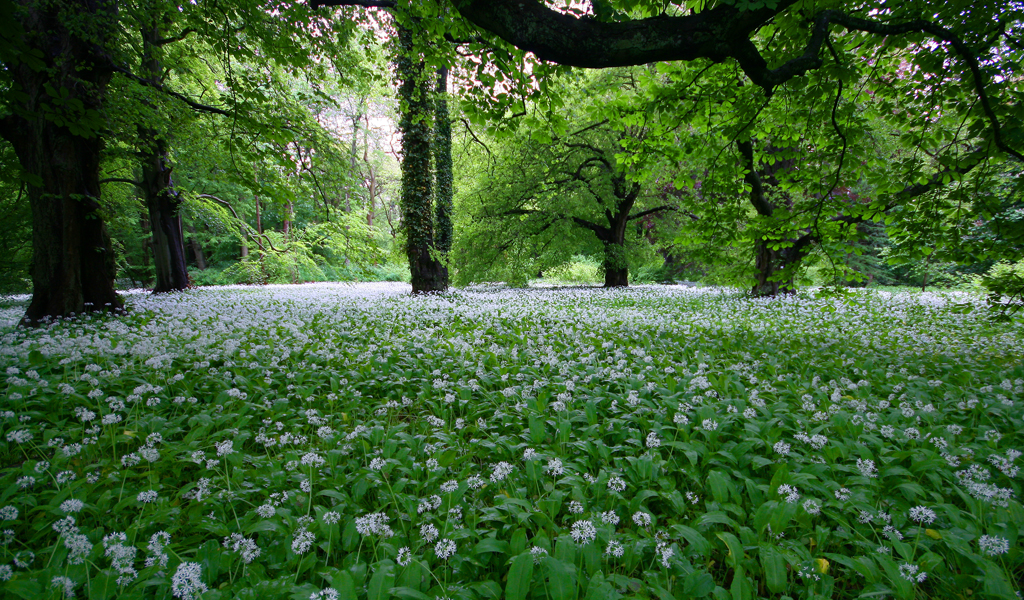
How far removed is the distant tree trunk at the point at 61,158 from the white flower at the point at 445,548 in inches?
355

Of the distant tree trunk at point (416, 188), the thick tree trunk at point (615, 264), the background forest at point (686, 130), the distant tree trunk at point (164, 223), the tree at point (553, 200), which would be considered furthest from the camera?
the thick tree trunk at point (615, 264)

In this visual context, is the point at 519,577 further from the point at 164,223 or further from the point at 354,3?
the point at 164,223

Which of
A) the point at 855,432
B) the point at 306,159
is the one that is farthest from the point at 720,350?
the point at 306,159

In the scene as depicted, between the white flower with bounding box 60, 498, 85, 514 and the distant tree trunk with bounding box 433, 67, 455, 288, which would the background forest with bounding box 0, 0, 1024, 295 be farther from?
the distant tree trunk with bounding box 433, 67, 455, 288

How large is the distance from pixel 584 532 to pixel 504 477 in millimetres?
660

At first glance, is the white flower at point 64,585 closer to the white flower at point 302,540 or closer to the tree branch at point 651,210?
the white flower at point 302,540

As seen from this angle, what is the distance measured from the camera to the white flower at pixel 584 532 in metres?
1.94

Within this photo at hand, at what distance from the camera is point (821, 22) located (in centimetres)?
416

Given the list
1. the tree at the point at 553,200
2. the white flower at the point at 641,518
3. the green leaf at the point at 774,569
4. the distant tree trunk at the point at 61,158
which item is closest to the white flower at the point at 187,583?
the white flower at the point at 641,518

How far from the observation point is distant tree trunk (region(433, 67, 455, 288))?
12.4m

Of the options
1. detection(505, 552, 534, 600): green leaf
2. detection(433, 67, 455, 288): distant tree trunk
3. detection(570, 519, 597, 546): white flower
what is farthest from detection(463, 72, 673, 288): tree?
detection(505, 552, 534, 600): green leaf

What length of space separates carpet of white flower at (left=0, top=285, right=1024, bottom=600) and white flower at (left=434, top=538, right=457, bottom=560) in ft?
0.03

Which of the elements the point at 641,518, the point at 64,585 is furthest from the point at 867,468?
the point at 64,585

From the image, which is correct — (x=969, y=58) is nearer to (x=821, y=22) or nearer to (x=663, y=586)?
(x=821, y=22)
